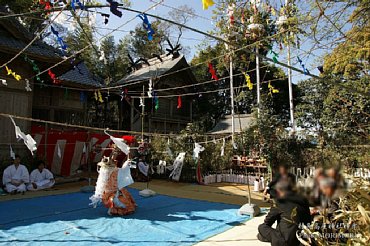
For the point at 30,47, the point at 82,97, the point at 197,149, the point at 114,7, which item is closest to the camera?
the point at 114,7

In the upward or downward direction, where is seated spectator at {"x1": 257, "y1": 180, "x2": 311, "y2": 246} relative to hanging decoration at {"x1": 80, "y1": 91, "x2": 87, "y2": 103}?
downward

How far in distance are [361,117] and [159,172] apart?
10145 millimetres

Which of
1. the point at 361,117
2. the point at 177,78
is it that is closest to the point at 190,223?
the point at 361,117

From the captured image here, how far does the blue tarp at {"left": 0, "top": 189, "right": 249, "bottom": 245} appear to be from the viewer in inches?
179

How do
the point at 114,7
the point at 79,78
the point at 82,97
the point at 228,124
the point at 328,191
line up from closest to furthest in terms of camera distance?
the point at 328,191
the point at 114,7
the point at 82,97
the point at 79,78
the point at 228,124

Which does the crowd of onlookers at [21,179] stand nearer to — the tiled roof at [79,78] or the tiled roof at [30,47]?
the tiled roof at [30,47]

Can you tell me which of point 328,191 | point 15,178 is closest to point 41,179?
point 15,178

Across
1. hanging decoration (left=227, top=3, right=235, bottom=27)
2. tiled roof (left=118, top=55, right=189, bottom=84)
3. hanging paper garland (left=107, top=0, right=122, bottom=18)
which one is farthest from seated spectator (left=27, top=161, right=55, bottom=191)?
tiled roof (left=118, top=55, right=189, bottom=84)

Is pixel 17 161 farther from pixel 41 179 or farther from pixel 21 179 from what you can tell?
pixel 41 179

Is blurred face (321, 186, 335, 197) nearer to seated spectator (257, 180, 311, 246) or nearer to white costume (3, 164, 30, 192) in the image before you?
seated spectator (257, 180, 311, 246)

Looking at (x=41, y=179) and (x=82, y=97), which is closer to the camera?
(x=41, y=179)

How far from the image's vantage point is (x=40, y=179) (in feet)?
29.5

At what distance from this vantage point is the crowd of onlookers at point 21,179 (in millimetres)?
8148

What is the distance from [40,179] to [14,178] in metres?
0.86
